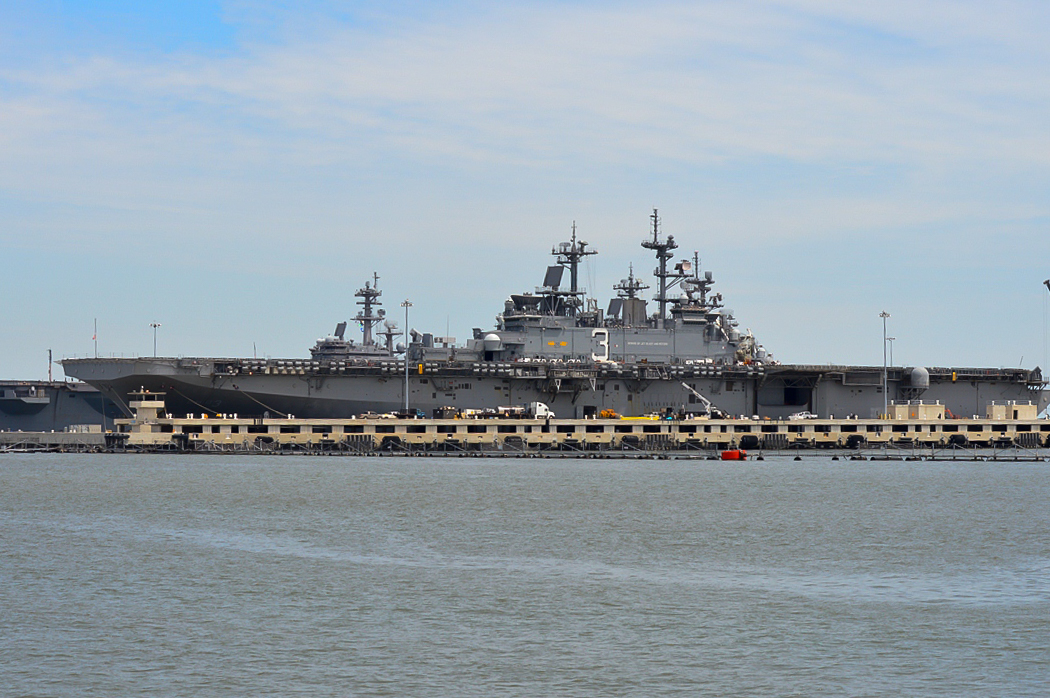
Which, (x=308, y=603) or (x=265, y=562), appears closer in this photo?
(x=308, y=603)

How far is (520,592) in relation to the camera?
19.4m

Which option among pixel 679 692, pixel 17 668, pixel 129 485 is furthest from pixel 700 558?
pixel 129 485

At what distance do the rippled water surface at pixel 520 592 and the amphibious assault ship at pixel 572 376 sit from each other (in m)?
14.0

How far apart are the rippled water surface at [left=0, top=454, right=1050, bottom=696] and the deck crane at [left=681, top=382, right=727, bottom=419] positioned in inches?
687

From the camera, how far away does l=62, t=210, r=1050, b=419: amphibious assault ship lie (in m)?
49.3

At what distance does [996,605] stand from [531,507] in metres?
14.3

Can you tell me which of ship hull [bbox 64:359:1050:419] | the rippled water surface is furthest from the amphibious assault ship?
the rippled water surface

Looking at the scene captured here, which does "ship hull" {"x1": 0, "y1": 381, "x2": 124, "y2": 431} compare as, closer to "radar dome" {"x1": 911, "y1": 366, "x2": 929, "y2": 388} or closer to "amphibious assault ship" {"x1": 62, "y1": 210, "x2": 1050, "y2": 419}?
"amphibious assault ship" {"x1": 62, "y1": 210, "x2": 1050, "y2": 419}

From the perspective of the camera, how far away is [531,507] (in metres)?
31.0

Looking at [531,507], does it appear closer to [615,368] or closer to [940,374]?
[615,368]

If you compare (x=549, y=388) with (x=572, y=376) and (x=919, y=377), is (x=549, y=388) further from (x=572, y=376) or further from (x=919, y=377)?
(x=919, y=377)

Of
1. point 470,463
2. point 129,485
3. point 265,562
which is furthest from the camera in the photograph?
point 470,463

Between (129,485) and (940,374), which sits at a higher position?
(940,374)

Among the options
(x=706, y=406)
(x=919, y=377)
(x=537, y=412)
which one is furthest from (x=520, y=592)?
(x=919, y=377)
